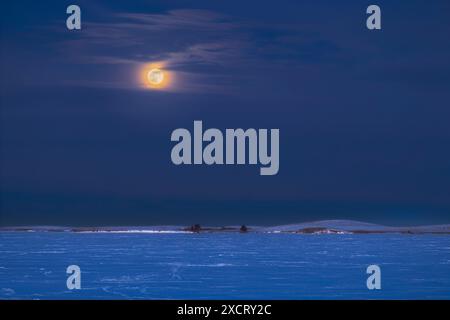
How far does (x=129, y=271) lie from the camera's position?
2803cm

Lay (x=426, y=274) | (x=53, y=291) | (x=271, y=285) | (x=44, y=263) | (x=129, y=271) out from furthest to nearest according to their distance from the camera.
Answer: (x=44, y=263), (x=129, y=271), (x=426, y=274), (x=271, y=285), (x=53, y=291)

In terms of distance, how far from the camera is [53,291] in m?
19.6

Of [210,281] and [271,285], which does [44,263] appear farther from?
[271,285]

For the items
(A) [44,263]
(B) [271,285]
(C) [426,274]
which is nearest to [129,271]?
(A) [44,263]
